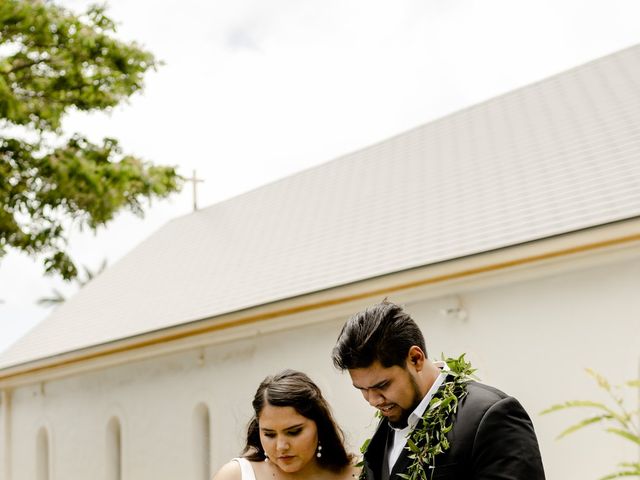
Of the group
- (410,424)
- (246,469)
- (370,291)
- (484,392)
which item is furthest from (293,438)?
(370,291)

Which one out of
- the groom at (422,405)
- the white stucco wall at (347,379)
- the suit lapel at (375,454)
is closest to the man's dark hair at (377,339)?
the groom at (422,405)

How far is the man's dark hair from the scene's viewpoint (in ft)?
12.2

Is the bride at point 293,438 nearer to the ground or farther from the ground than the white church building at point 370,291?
nearer to the ground

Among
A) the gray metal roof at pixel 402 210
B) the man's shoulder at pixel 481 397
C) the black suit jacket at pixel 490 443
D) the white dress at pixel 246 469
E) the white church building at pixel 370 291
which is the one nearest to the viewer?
the black suit jacket at pixel 490 443

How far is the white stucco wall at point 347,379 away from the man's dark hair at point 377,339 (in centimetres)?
629

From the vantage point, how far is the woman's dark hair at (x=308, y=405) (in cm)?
489

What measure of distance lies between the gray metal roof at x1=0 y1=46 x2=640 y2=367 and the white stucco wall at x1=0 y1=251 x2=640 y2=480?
63 cm

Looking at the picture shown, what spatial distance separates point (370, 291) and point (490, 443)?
362 inches

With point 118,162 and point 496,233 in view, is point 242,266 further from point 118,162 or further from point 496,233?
point 496,233

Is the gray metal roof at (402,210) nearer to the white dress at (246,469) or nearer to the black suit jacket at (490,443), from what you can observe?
the white dress at (246,469)

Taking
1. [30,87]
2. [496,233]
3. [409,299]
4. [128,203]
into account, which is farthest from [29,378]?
[496,233]

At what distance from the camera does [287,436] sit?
A: 4906mm

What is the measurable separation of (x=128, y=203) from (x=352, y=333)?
1366 cm

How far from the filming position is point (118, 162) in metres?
16.3
